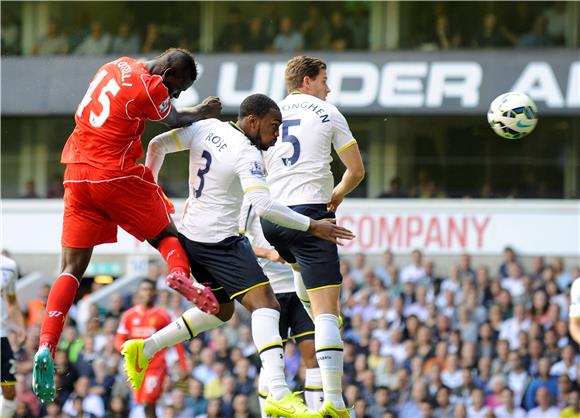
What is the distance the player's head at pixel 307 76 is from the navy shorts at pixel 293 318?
2.05 meters

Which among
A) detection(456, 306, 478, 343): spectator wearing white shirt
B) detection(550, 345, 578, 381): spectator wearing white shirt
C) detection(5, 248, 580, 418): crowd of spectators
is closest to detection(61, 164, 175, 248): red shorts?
detection(5, 248, 580, 418): crowd of spectators

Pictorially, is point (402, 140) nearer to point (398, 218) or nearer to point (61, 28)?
point (398, 218)

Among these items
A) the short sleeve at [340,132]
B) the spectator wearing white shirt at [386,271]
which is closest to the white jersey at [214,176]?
the short sleeve at [340,132]

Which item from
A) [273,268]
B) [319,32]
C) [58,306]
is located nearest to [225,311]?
[58,306]

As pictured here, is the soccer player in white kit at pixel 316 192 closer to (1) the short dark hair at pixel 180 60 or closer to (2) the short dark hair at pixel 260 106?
(2) the short dark hair at pixel 260 106

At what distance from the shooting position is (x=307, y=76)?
30.6ft

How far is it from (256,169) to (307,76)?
3.85ft

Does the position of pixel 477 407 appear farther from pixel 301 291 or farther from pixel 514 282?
pixel 301 291

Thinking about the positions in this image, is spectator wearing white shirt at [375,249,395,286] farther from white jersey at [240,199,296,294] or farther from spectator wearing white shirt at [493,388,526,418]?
white jersey at [240,199,296,294]

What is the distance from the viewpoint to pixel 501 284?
17984 mm

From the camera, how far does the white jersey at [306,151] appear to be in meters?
9.05

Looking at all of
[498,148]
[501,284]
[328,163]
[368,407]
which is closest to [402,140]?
[498,148]

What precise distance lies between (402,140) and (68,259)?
15.1 m

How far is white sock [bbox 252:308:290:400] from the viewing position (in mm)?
8672
